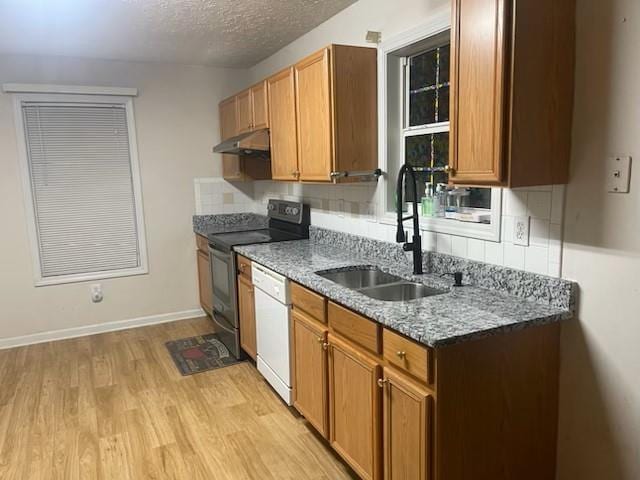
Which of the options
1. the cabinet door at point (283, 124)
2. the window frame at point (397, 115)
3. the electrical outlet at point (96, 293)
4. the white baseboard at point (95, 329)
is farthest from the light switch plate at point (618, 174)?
the electrical outlet at point (96, 293)

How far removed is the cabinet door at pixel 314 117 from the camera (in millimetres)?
2650

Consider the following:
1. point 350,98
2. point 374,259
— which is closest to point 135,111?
point 350,98

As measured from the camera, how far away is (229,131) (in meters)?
4.24

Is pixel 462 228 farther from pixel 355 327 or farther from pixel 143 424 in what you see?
pixel 143 424

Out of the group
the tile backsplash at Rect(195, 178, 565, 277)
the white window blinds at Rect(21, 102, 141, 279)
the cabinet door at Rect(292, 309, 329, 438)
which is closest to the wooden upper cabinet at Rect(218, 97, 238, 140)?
the tile backsplash at Rect(195, 178, 565, 277)

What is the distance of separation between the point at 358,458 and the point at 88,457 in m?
1.41

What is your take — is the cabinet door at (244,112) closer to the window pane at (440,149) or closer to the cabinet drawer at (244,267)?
the cabinet drawer at (244,267)

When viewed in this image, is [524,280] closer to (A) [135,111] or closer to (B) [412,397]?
(B) [412,397]

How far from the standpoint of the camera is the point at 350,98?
265cm

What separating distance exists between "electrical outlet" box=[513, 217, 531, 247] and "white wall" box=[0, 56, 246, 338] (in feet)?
10.7

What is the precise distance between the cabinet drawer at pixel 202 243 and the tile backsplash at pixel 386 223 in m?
0.28

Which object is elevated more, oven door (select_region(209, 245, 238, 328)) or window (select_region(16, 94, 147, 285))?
window (select_region(16, 94, 147, 285))

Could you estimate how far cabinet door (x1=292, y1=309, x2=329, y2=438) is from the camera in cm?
228

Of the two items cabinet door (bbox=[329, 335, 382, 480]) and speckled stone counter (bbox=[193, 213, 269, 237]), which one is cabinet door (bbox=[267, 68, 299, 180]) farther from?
cabinet door (bbox=[329, 335, 382, 480])
